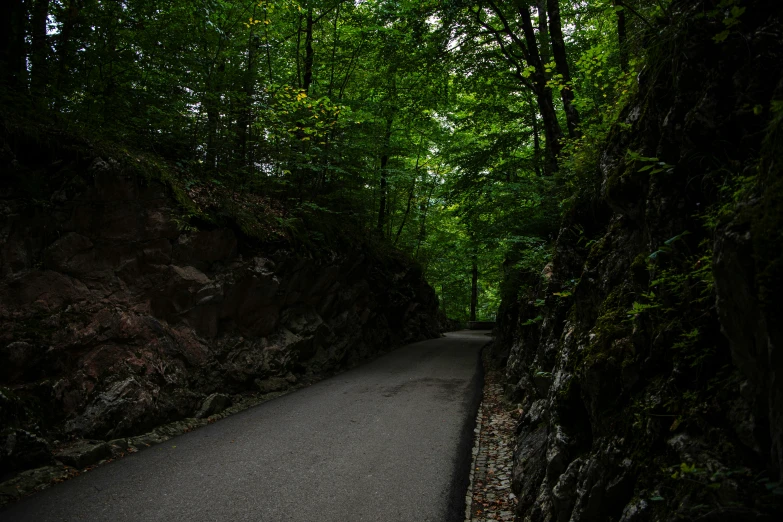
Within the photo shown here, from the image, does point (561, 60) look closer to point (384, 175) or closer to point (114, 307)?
point (114, 307)

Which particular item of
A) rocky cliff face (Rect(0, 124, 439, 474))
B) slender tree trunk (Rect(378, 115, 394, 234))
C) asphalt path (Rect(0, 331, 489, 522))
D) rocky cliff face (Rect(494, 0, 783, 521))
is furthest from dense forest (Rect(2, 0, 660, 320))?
asphalt path (Rect(0, 331, 489, 522))

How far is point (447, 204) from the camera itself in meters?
13.4

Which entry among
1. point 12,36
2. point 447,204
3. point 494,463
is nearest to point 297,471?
point 494,463

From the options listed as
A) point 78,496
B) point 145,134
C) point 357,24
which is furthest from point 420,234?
point 78,496

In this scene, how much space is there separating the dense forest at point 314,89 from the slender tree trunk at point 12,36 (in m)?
0.03

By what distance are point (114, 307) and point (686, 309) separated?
24.1 feet

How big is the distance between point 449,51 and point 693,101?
31.8 ft

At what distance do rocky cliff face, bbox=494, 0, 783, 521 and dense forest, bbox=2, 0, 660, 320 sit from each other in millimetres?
483

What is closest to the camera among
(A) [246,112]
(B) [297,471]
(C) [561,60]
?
(B) [297,471]

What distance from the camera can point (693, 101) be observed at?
291 centimetres

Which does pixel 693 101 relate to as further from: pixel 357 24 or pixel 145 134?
pixel 357 24

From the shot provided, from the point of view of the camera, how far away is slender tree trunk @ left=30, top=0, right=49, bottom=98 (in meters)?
6.95

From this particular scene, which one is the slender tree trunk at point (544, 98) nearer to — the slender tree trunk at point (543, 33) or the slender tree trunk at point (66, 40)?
the slender tree trunk at point (543, 33)

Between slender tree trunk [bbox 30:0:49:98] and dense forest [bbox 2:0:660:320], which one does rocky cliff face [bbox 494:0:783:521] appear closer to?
dense forest [bbox 2:0:660:320]
